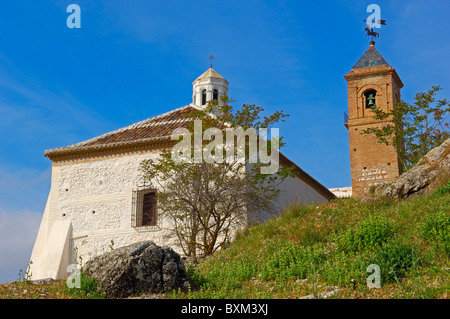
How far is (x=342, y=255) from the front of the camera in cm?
1038

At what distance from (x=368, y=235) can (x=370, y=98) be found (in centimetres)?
2234

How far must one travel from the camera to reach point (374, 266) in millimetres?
9312

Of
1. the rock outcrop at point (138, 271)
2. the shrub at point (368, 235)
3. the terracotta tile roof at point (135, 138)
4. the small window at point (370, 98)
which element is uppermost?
the small window at point (370, 98)

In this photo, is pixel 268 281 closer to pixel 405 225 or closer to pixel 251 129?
pixel 405 225

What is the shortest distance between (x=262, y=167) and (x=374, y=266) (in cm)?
898

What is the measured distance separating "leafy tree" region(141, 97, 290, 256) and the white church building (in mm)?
1617

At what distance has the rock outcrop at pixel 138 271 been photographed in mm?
9289

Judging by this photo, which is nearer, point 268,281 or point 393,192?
point 268,281

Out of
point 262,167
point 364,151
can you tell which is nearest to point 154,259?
point 262,167

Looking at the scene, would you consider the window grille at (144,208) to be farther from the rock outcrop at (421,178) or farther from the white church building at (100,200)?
the rock outcrop at (421,178)

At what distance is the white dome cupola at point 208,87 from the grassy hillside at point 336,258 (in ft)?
45.8

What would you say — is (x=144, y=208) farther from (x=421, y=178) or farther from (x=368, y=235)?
(x=368, y=235)

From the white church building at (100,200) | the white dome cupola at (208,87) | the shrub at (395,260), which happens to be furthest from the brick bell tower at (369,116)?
the shrub at (395,260)

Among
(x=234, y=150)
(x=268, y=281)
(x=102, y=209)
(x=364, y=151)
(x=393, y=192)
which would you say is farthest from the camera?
(x=364, y=151)
